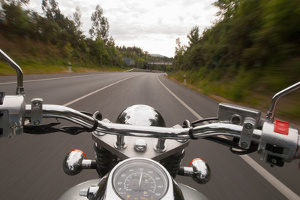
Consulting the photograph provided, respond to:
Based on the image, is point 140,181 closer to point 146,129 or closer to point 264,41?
point 146,129

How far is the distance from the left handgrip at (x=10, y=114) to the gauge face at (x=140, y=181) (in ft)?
1.91

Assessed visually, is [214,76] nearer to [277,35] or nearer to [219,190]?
[277,35]

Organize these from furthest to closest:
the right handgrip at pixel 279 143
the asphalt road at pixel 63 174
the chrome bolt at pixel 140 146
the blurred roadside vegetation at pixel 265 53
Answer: the blurred roadside vegetation at pixel 265 53 < the asphalt road at pixel 63 174 < the chrome bolt at pixel 140 146 < the right handgrip at pixel 279 143

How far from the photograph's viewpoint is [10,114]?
1113mm

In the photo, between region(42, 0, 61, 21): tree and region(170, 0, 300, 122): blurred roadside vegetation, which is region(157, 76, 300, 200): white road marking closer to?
region(170, 0, 300, 122): blurred roadside vegetation

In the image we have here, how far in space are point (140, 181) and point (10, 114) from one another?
712 mm

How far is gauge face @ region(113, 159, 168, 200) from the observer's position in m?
0.88

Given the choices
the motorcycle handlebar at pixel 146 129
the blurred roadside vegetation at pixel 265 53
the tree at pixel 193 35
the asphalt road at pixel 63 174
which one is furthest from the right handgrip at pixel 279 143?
the tree at pixel 193 35

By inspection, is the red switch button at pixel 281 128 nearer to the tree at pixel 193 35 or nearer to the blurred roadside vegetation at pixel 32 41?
the blurred roadside vegetation at pixel 32 41

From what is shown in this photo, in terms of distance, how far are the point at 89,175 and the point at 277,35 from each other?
33.6 ft

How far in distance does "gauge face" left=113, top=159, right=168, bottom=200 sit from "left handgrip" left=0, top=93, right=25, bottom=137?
1.91ft

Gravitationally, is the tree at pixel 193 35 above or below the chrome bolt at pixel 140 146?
above

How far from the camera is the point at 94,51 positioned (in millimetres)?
61344

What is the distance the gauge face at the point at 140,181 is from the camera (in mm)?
880
